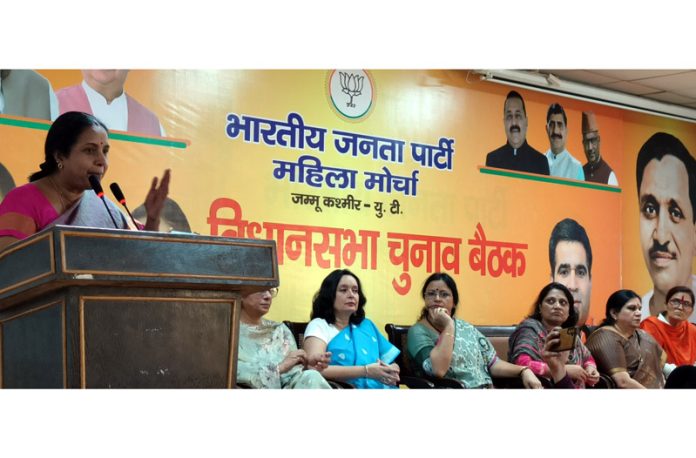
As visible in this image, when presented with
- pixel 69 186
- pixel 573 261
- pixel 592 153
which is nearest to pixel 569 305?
pixel 573 261

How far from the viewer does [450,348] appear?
175 inches

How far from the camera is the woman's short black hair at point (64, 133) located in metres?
2.62

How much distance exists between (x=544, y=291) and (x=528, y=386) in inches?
29.6

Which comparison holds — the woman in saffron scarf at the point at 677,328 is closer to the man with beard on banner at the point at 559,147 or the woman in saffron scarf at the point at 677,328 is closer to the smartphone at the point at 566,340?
the man with beard on banner at the point at 559,147

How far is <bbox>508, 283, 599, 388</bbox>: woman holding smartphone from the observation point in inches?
190

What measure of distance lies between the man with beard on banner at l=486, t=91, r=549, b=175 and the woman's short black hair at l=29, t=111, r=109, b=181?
167 inches

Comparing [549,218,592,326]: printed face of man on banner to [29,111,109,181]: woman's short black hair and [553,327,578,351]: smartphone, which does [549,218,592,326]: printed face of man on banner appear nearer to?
[553,327,578,351]: smartphone

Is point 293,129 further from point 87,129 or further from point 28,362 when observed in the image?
point 28,362

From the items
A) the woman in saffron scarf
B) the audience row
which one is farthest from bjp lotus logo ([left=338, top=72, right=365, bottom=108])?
the woman in saffron scarf

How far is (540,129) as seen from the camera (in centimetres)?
671

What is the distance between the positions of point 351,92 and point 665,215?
317 centimetres

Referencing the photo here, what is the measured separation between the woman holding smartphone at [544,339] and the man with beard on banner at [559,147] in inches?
74.8

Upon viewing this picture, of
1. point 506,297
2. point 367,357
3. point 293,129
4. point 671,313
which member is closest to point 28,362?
point 367,357

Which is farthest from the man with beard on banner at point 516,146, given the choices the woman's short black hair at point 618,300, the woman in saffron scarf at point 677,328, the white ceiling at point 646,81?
the woman in saffron scarf at point 677,328
